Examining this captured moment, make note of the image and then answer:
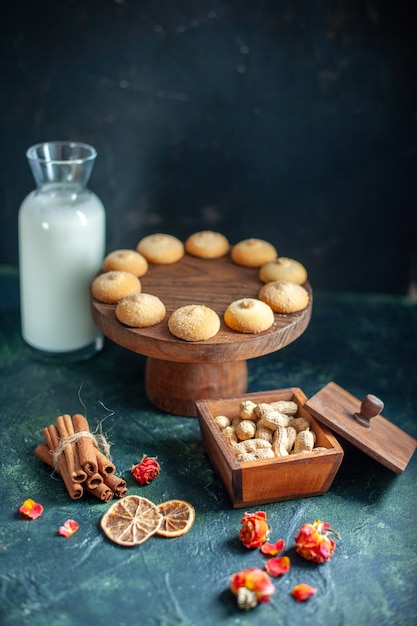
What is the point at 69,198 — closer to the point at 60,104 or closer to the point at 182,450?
the point at 60,104

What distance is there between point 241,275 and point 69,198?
41 centimetres

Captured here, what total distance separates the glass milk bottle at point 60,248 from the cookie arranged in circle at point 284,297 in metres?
0.41

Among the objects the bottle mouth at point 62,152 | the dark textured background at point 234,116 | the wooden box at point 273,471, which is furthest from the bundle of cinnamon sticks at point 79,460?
the dark textured background at point 234,116

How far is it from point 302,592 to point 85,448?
446 mm

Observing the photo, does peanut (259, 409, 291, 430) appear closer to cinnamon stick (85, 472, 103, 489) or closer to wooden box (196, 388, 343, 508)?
wooden box (196, 388, 343, 508)

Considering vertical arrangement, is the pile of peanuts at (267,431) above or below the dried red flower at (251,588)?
above

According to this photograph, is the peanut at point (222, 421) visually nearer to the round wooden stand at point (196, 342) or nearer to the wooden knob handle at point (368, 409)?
the round wooden stand at point (196, 342)

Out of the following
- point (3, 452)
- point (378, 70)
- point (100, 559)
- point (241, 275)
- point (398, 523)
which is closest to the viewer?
point (100, 559)

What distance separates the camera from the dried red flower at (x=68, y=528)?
115 cm

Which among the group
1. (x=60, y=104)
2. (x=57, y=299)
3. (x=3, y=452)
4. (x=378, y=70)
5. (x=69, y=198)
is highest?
(x=378, y=70)

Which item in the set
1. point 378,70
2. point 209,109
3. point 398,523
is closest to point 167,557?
point 398,523

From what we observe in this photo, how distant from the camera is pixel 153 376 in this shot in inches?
58.5

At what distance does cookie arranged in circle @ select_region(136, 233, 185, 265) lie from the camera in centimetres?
160

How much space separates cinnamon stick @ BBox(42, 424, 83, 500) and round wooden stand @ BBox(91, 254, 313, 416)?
0.21 metres
